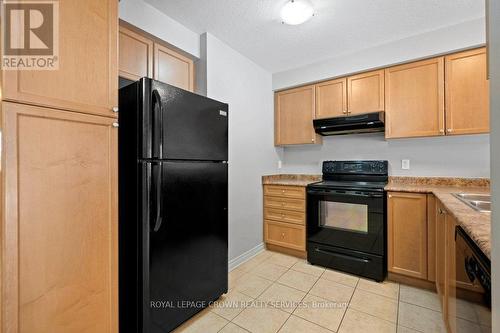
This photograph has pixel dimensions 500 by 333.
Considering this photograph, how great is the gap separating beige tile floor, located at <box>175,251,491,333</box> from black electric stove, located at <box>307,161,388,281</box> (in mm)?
158

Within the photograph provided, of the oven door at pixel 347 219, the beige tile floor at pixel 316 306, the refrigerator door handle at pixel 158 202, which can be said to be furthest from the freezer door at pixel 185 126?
the oven door at pixel 347 219

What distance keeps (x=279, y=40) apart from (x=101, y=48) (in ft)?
5.96

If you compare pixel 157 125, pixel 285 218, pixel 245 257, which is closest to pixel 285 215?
pixel 285 218

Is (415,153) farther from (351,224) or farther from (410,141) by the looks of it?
(351,224)

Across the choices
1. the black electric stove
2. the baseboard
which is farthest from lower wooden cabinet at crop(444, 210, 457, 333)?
the baseboard

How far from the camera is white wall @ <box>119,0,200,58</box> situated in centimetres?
176

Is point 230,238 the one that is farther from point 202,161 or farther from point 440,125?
point 440,125

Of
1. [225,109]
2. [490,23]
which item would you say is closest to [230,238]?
[225,109]

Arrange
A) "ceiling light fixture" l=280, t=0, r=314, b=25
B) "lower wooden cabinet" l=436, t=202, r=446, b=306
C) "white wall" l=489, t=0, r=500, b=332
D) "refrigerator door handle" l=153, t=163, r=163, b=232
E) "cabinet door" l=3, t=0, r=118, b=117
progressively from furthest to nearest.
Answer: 1. "ceiling light fixture" l=280, t=0, r=314, b=25
2. "lower wooden cabinet" l=436, t=202, r=446, b=306
3. "refrigerator door handle" l=153, t=163, r=163, b=232
4. "cabinet door" l=3, t=0, r=118, b=117
5. "white wall" l=489, t=0, r=500, b=332

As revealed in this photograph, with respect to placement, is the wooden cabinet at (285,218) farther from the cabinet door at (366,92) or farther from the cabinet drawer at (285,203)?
the cabinet door at (366,92)

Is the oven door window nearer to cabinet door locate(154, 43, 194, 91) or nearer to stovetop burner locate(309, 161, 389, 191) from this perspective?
stovetop burner locate(309, 161, 389, 191)

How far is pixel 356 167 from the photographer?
2.89m

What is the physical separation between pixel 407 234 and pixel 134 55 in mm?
2882

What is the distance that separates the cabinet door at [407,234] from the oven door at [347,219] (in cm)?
8
